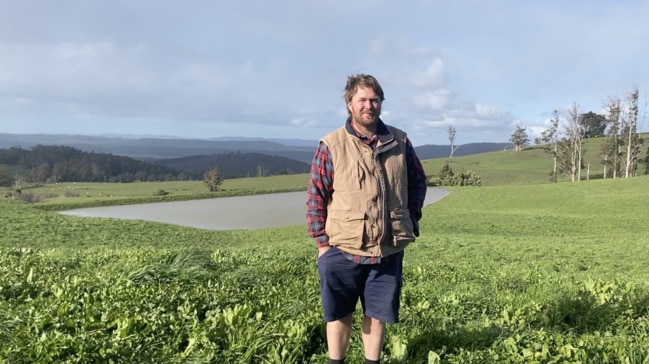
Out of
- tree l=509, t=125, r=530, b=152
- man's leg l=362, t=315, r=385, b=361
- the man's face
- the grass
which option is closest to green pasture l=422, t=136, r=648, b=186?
tree l=509, t=125, r=530, b=152

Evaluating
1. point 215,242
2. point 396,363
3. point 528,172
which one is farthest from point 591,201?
point 528,172

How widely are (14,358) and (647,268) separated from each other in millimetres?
12568

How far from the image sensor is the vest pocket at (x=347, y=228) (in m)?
3.02

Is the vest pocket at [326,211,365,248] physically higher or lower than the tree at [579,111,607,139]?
lower

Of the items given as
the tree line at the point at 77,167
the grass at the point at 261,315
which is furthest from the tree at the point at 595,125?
the grass at the point at 261,315

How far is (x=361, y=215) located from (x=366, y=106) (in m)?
0.73

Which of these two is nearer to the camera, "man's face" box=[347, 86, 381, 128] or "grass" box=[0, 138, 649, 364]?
"man's face" box=[347, 86, 381, 128]

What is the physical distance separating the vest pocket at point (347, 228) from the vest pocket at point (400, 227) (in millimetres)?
240

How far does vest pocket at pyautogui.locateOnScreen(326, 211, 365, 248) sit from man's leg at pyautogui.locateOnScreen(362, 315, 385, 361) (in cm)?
65

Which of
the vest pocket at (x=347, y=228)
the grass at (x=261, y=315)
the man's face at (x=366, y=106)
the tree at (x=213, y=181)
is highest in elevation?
the man's face at (x=366, y=106)

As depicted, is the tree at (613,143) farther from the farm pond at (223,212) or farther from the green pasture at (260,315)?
the green pasture at (260,315)

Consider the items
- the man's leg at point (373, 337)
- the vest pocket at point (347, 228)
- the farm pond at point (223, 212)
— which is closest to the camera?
the vest pocket at point (347, 228)

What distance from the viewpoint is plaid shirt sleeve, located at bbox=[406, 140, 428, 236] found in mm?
3350

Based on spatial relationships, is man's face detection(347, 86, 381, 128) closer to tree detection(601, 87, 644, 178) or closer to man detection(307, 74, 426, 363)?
man detection(307, 74, 426, 363)
